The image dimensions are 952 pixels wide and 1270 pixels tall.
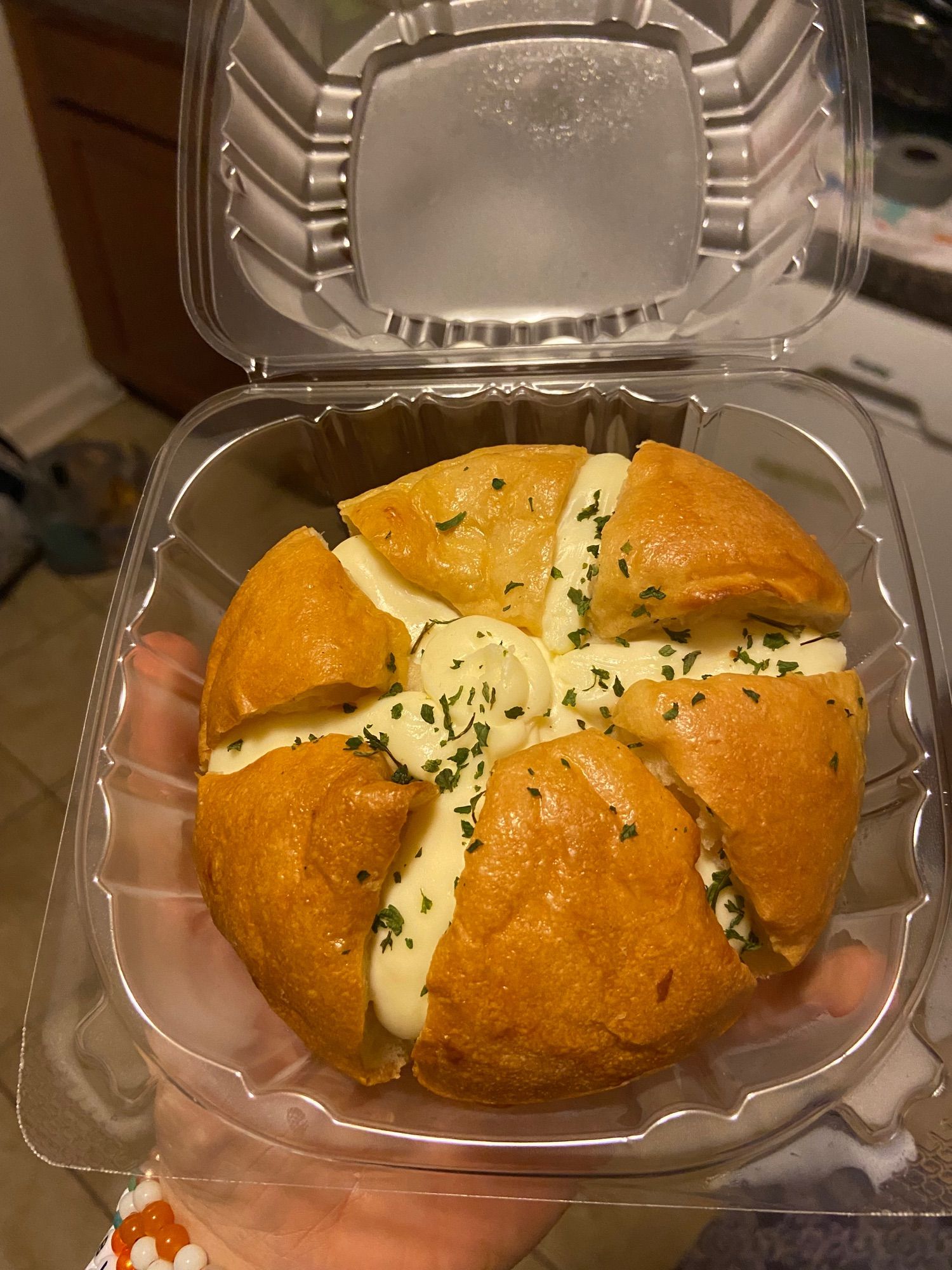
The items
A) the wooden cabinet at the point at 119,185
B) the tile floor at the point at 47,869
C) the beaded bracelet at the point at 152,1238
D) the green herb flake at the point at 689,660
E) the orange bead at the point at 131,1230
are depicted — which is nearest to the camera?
the green herb flake at the point at 689,660

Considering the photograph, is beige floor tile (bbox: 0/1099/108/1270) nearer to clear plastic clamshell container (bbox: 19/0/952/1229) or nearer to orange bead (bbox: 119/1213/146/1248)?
orange bead (bbox: 119/1213/146/1248)

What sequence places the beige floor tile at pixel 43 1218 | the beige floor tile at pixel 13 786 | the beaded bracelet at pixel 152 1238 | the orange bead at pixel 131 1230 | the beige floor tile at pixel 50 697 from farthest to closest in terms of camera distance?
the beige floor tile at pixel 50 697 < the beige floor tile at pixel 13 786 < the beige floor tile at pixel 43 1218 < the orange bead at pixel 131 1230 < the beaded bracelet at pixel 152 1238

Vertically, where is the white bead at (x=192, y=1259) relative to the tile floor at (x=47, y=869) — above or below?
above

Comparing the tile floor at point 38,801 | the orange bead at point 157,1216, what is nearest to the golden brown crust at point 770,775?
the orange bead at point 157,1216

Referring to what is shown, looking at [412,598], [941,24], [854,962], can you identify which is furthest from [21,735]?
[941,24]

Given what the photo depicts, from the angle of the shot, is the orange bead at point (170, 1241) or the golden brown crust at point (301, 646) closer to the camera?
the golden brown crust at point (301, 646)

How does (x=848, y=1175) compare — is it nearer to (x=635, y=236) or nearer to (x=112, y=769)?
(x=112, y=769)

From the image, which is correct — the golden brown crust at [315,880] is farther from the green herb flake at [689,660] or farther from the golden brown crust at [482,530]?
the green herb flake at [689,660]

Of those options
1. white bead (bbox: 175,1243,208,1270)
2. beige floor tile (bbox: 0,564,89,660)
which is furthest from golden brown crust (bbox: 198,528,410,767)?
beige floor tile (bbox: 0,564,89,660)
